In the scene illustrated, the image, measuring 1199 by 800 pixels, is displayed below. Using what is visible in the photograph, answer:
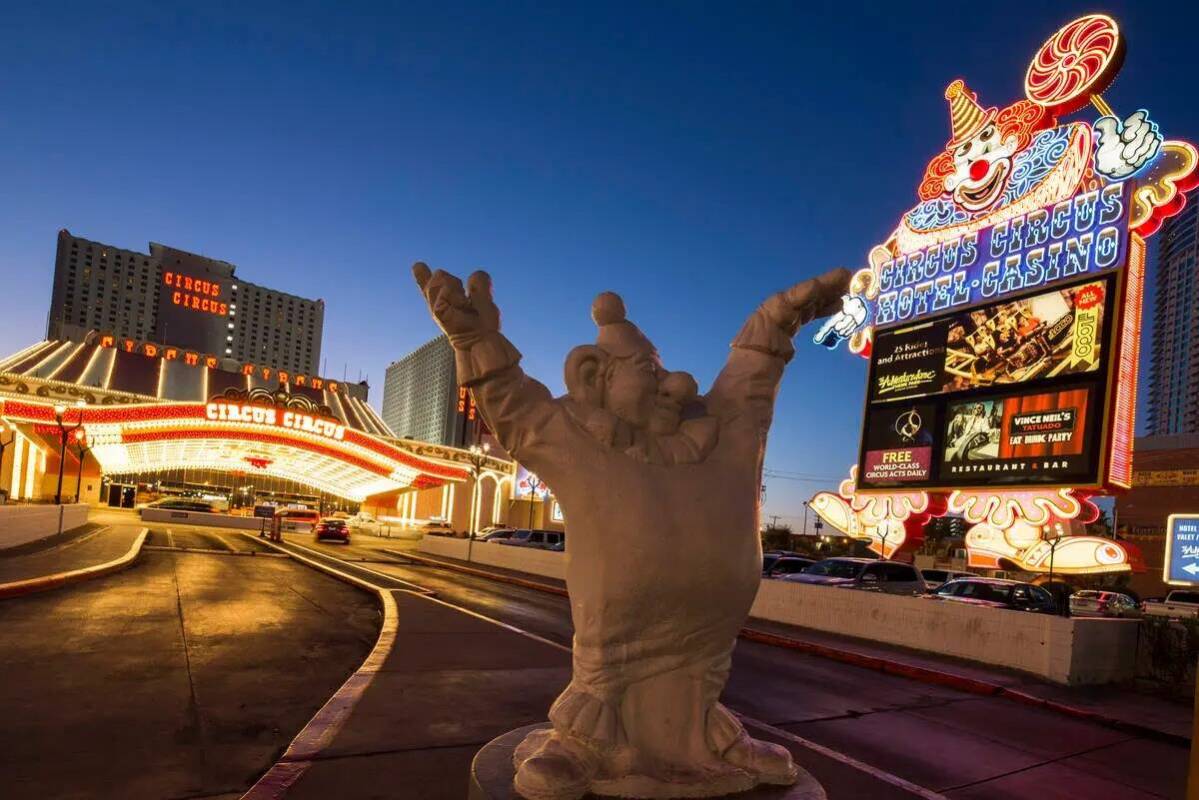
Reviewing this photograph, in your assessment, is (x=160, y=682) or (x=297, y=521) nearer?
(x=160, y=682)

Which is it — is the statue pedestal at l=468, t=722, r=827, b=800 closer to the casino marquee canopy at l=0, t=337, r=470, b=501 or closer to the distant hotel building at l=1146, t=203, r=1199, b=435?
the casino marquee canopy at l=0, t=337, r=470, b=501

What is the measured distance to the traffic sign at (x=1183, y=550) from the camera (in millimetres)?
18734

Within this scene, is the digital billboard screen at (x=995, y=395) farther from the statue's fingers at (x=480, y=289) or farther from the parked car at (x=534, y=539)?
the statue's fingers at (x=480, y=289)

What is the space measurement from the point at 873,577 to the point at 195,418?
33882 millimetres

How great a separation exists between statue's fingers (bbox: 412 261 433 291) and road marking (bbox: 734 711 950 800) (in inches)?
186

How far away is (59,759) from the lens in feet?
15.2

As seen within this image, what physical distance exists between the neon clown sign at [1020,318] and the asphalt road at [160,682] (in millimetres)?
15365

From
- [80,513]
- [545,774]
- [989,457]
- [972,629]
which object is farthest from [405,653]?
[80,513]

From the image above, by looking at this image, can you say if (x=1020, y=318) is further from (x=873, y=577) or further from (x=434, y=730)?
(x=434, y=730)

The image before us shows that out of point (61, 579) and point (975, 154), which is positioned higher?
point (975, 154)

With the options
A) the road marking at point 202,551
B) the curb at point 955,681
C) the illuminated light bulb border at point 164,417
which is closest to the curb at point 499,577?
the road marking at point 202,551

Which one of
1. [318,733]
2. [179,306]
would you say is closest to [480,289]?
[318,733]

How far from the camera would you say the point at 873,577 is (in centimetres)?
1518

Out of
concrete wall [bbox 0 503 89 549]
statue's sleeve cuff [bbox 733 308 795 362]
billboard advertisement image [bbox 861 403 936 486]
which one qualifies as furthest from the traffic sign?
concrete wall [bbox 0 503 89 549]
